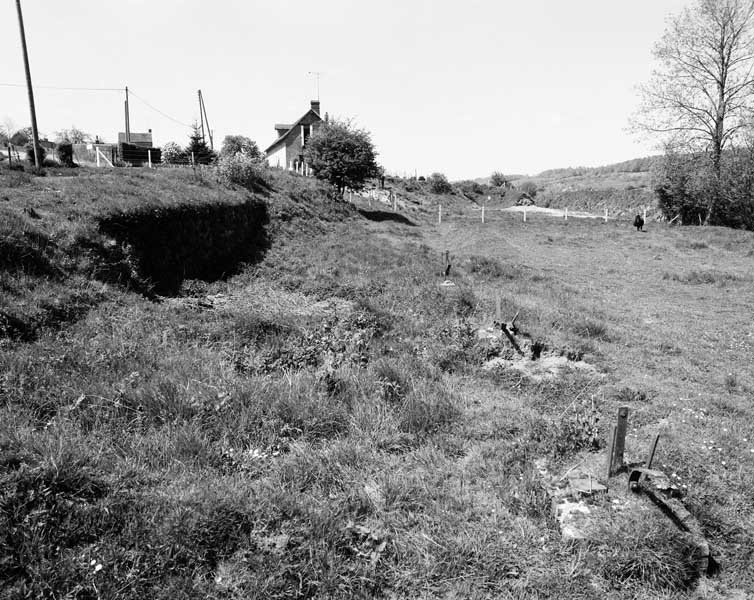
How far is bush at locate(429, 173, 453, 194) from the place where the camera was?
49.8 meters

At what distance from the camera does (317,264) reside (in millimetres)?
14312

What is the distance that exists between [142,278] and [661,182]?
33773 mm

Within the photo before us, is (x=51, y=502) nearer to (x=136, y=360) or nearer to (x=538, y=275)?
(x=136, y=360)

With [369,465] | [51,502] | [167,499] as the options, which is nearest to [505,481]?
[369,465]

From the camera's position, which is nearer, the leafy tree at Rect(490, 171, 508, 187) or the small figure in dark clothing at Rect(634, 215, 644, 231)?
the small figure in dark clothing at Rect(634, 215, 644, 231)

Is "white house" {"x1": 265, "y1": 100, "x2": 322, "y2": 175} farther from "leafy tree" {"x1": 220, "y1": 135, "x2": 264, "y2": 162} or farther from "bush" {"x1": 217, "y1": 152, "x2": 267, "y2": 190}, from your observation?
"bush" {"x1": 217, "y1": 152, "x2": 267, "y2": 190}

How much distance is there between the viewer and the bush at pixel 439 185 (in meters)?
49.8

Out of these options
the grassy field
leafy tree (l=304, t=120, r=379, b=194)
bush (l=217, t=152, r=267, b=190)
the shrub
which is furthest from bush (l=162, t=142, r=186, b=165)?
the shrub

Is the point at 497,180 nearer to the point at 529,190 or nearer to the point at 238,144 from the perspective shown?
the point at 529,190

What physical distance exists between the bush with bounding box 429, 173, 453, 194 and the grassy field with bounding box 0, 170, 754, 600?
40.7 metres

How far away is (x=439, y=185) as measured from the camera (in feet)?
164

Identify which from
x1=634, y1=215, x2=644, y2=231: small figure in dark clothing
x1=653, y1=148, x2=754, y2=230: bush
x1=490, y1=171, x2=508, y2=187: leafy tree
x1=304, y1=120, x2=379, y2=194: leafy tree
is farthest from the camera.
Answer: x1=490, y1=171, x2=508, y2=187: leafy tree

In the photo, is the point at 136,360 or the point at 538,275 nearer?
the point at 136,360

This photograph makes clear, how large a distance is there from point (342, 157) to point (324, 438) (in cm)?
2811
